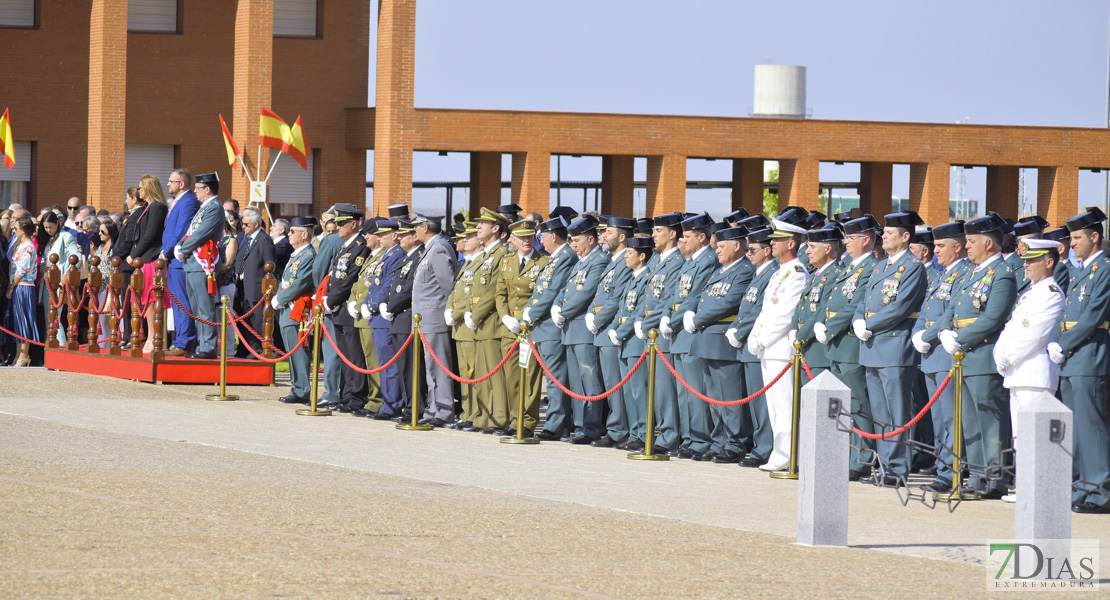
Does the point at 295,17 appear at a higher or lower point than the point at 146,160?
higher

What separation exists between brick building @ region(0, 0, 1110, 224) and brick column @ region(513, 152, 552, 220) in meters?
0.04

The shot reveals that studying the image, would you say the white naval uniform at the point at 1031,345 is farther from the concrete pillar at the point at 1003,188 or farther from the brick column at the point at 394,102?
the concrete pillar at the point at 1003,188

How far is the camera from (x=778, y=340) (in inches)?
440

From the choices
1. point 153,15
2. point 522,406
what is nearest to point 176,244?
point 522,406

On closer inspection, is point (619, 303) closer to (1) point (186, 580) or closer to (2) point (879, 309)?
(2) point (879, 309)

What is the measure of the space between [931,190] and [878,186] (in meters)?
2.00

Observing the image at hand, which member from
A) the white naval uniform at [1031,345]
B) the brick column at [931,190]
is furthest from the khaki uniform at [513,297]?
the brick column at [931,190]

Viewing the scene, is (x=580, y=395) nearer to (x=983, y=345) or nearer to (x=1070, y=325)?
(x=983, y=345)

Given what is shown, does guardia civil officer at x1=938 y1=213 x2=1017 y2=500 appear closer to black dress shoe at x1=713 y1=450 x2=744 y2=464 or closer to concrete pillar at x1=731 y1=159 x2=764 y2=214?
black dress shoe at x1=713 y1=450 x2=744 y2=464

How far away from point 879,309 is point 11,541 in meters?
6.09

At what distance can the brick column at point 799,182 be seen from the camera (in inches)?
1523

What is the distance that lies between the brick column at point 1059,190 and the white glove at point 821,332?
106 feet

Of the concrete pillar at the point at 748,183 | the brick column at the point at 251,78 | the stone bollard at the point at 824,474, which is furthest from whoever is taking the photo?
the concrete pillar at the point at 748,183

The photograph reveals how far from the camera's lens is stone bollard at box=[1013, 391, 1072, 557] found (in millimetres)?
7070
